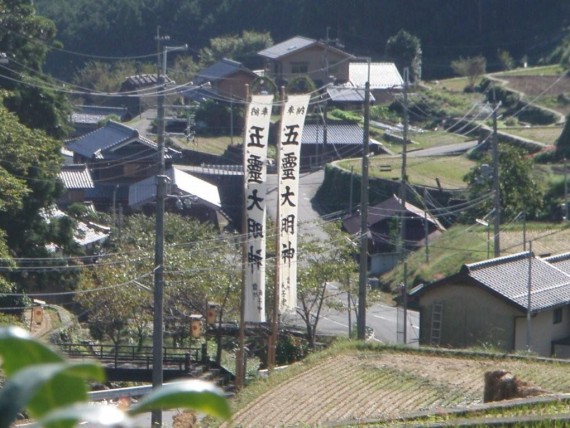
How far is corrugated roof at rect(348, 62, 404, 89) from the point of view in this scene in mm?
44562

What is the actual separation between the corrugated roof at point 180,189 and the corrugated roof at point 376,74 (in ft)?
51.3

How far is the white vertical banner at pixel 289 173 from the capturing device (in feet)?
46.8

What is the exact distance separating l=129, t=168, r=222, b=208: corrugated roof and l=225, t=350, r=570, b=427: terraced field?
15870 mm

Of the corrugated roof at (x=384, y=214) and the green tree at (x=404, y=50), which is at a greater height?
the green tree at (x=404, y=50)

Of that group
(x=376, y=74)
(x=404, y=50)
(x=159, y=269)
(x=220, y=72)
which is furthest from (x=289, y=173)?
(x=404, y=50)

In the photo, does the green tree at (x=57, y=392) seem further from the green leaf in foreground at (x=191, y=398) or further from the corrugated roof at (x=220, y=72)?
the corrugated roof at (x=220, y=72)

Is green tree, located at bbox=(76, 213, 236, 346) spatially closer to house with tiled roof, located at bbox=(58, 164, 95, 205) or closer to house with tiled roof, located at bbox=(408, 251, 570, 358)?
house with tiled roof, located at bbox=(408, 251, 570, 358)

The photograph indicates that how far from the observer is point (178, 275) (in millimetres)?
19953

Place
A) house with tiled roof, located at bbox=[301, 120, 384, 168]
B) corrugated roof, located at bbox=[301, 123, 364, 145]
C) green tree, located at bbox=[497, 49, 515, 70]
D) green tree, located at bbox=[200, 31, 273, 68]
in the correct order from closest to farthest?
house with tiled roof, located at bbox=[301, 120, 384, 168]
corrugated roof, located at bbox=[301, 123, 364, 145]
green tree, located at bbox=[497, 49, 515, 70]
green tree, located at bbox=[200, 31, 273, 68]

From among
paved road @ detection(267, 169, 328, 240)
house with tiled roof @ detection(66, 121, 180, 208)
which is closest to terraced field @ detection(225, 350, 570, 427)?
paved road @ detection(267, 169, 328, 240)

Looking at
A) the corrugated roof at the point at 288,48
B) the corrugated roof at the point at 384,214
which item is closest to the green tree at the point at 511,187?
the corrugated roof at the point at 384,214

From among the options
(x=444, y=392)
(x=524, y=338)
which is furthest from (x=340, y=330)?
(x=444, y=392)

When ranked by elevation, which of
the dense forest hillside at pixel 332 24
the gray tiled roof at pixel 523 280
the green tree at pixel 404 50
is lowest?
the gray tiled roof at pixel 523 280

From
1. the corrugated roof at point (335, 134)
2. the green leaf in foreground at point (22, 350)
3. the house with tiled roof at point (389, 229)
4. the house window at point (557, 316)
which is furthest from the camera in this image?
the corrugated roof at point (335, 134)
